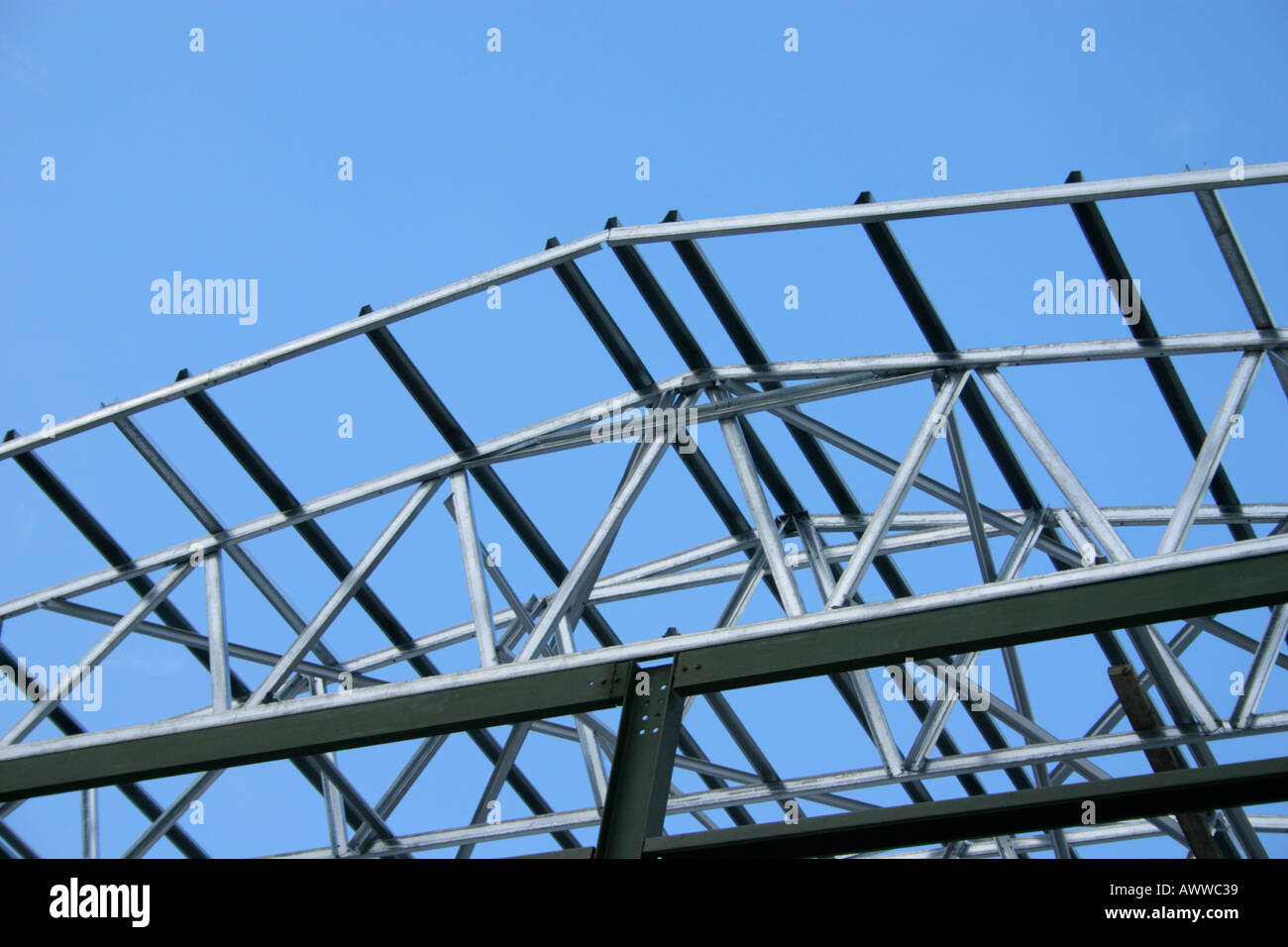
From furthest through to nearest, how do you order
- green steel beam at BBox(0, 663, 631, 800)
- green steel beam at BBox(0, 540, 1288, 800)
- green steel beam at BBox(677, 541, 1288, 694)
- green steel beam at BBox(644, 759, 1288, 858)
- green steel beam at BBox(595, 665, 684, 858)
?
green steel beam at BBox(0, 663, 631, 800) → green steel beam at BBox(0, 540, 1288, 800) → green steel beam at BBox(677, 541, 1288, 694) → green steel beam at BBox(595, 665, 684, 858) → green steel beam at BBox(644, 759, 1288, 858)

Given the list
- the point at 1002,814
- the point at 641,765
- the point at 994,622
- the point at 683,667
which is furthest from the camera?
the point at 683,667

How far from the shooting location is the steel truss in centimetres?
875

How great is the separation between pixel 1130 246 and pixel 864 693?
14.0ft

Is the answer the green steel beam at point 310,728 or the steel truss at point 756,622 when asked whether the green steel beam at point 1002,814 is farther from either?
the green steel beam at point 310,728

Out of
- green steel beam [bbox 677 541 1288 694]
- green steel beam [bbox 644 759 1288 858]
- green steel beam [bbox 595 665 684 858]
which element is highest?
green steel beam [bbox 677 541 1288 694]

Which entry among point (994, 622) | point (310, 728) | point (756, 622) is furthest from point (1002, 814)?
point (310, 728)

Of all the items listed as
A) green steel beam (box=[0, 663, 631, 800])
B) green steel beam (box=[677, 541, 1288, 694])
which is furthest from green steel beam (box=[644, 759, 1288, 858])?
green steel beam (box=[0, 663, 631, 800])

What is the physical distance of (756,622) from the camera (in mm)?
9211

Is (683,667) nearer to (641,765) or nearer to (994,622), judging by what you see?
(641,765)

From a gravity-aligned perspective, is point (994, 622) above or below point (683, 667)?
below

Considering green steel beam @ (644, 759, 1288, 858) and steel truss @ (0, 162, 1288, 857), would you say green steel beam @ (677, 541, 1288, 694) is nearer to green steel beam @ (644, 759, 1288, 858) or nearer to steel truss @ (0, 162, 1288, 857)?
steel truss @ (0, 162, 1288, 857)
